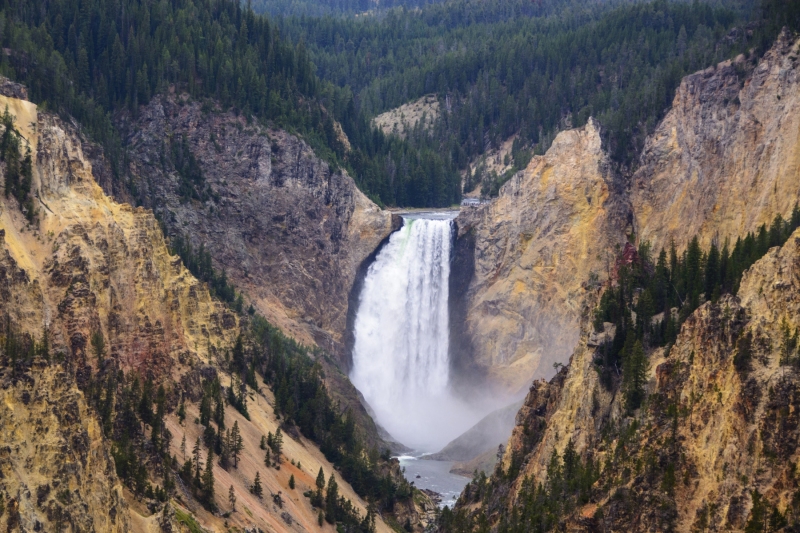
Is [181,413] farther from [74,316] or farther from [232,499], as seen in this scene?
[74,316]

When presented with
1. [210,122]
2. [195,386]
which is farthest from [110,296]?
[210,122]

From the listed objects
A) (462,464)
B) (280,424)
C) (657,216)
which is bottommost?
(462,464)

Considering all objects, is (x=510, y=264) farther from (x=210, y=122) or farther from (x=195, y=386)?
(x=195, y=386)

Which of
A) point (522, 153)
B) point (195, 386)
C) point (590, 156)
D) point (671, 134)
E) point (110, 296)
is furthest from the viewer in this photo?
point (522, 153)

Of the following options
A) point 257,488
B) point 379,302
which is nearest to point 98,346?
point 257,488

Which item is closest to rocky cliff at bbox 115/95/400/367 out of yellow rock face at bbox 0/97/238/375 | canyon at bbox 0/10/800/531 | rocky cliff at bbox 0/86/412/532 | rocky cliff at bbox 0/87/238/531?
canyon at bbox 0/10/800/531

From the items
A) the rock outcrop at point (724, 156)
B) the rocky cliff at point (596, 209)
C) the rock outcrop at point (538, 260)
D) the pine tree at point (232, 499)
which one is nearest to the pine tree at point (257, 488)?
the pine tree at point (232, 499)

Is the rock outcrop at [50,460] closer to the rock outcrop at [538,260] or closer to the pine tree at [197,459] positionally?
the pine tree at [197,459]
